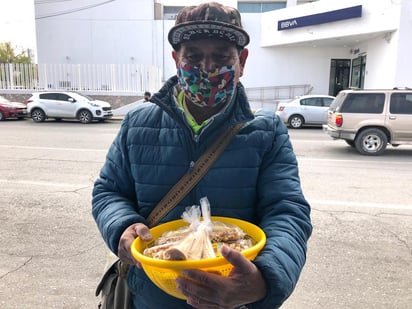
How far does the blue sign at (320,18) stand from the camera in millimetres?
19859

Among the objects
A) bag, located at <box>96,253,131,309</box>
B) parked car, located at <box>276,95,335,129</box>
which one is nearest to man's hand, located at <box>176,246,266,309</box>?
bag, located at <box>96,253,131,309</box>

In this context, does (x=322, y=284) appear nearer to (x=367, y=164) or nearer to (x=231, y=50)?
(x=231, y=50)

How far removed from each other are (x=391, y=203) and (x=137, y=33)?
24965 mm

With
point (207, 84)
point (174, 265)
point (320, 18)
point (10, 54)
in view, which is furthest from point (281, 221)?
point (10, 54)

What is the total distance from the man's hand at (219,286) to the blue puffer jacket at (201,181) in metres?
0.29

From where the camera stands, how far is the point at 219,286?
42.8 inches

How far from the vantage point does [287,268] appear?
4.06 ft

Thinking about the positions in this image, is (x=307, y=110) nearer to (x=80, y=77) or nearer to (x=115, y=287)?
(x=80, y=77)

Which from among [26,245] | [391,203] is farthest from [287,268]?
[391,203]

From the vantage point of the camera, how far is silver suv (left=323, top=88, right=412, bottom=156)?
10.7 metres

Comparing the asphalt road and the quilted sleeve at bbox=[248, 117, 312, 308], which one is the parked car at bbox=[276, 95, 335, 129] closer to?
the asphalt road

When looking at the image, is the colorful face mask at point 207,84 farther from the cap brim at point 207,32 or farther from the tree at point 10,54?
the tree at point 10,54

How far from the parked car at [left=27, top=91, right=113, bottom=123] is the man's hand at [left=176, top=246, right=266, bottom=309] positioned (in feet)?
60.1

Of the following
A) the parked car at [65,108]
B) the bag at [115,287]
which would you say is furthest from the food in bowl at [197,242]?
the parked car at [65,108]
